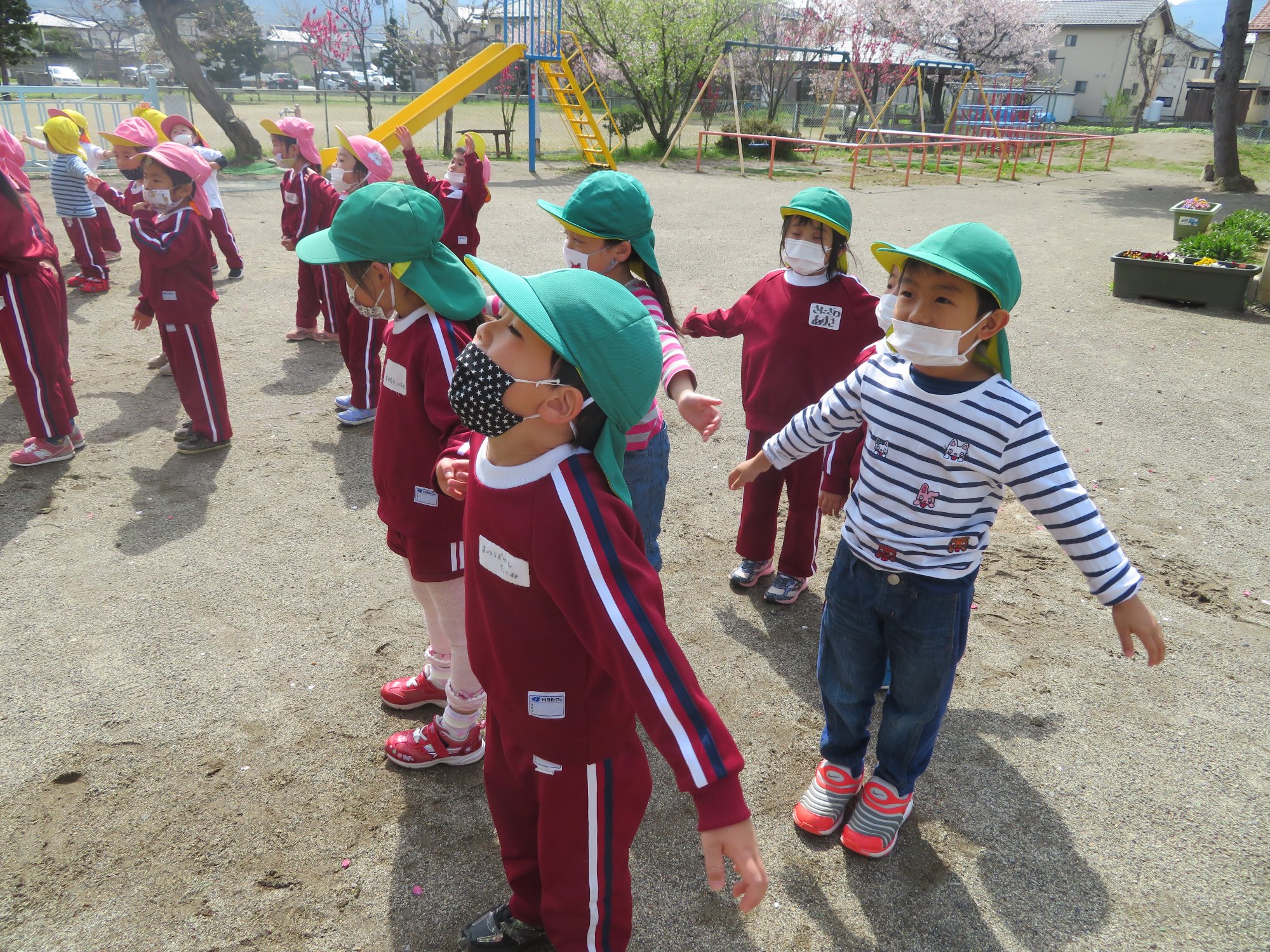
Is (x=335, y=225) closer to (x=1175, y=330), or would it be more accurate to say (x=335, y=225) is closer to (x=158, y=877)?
(x=158, y=877)

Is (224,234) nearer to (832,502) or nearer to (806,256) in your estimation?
(806,256)

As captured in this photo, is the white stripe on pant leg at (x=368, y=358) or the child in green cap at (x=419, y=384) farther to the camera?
the white stripe on pant leg at (x=368, y=358)

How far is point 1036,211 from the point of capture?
15.4 m

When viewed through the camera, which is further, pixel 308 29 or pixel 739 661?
pixel 308 29

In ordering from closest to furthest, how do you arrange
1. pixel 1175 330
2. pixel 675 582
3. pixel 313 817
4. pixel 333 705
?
pixel 313 817 < pixel 333 705 < pixel 675 582 < pixel 1175 330

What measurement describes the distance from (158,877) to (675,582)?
2.44m

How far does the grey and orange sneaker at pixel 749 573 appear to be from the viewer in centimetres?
418

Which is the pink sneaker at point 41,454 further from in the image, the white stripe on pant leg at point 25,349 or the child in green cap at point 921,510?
the child in green cap at point 921,510

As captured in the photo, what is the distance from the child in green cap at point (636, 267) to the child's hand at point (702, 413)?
0.71 ft

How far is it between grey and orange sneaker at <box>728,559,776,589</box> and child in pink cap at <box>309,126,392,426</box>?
275 centimetres

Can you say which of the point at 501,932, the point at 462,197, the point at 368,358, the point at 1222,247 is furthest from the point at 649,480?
the point at 1222,247

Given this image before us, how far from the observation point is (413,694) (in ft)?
10.8

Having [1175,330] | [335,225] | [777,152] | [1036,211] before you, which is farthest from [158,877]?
[777,152]

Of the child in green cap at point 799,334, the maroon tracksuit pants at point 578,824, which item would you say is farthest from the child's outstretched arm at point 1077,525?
the child in green cap at point 799,334
